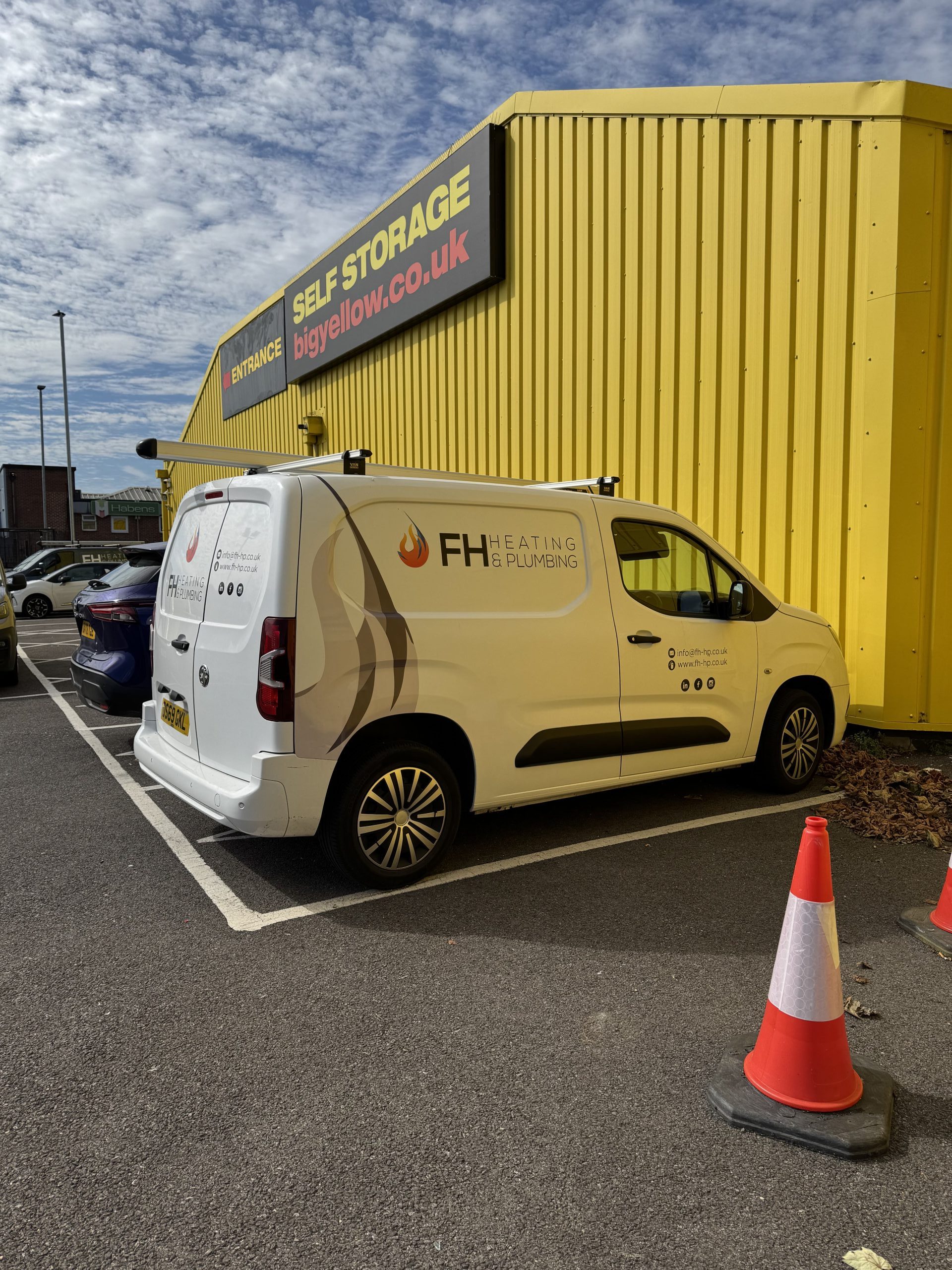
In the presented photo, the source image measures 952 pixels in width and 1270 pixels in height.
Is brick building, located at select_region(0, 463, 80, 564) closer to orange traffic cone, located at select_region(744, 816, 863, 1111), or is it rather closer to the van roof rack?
the van roof rack

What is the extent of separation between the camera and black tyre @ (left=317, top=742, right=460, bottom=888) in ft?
12.9

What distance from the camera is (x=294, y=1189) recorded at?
218 cm

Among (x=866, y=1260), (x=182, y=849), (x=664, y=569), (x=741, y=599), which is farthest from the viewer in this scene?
(x=741, y=599)

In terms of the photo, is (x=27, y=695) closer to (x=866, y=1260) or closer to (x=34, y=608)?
(x=866, y=1260)

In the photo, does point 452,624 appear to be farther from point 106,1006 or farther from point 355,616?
point 106,1006

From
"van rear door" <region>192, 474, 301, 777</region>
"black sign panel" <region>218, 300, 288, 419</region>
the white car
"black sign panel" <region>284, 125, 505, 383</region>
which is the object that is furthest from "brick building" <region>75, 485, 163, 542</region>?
"van rear door" <region>192, 474, 301, 777</region>

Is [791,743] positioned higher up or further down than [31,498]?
further down

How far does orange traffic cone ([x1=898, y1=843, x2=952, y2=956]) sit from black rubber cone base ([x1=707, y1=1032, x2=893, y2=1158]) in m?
1.11

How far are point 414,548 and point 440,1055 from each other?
218 cm

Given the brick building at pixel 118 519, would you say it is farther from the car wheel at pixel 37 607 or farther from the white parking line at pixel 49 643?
the white parking line at pixel 49 643

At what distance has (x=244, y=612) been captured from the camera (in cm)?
389

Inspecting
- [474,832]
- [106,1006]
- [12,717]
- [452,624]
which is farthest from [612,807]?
[12,717]

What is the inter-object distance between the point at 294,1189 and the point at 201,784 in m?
2.12

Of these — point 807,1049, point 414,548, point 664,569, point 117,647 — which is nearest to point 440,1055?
point 807,1049
